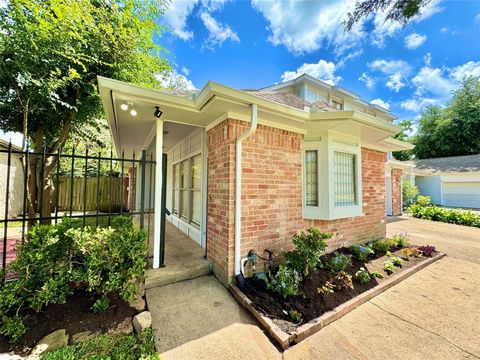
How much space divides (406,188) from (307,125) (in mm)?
14022

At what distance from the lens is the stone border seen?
2281 mm

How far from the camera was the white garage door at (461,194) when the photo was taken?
15.5 m

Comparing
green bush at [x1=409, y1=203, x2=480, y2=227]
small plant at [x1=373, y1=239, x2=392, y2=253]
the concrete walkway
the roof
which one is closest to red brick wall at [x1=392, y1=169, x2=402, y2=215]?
green bush at [x1=409, y1=203, x2=480, y2=227]

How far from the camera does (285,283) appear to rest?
9.78 feet

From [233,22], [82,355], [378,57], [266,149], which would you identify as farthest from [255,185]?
[378,57]

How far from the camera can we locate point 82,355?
194cm

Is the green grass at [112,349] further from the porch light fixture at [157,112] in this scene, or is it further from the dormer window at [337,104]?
the dormer window at [337,104]

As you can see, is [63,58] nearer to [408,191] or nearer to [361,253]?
[361,253]

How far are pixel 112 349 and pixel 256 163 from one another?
3.00m

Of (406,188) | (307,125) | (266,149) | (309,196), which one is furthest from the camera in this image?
(406,188)

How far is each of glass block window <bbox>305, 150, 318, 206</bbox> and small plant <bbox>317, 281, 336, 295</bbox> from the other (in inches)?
65.7

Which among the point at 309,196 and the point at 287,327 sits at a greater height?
the point at 309,196

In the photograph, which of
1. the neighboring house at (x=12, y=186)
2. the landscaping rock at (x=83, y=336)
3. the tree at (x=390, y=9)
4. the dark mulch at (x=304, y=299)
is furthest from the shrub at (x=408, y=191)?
the neighboring house at (x=12, y=186)

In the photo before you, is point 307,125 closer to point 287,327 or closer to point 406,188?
point 287,327
